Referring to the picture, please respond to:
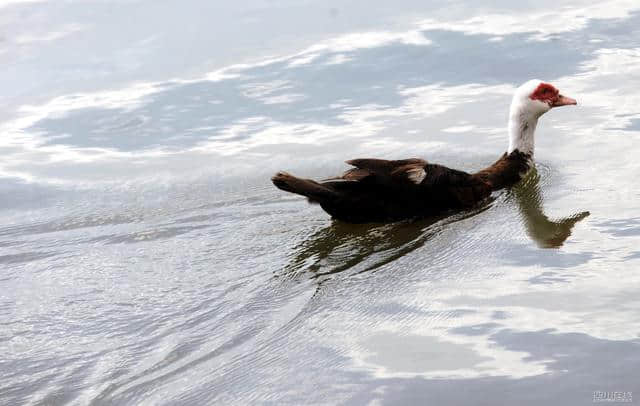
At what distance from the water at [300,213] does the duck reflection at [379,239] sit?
1.1 inches

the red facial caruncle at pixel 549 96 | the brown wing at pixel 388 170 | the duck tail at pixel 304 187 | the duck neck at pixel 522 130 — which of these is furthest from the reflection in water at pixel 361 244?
the red facial caruncle at pixel 549 96

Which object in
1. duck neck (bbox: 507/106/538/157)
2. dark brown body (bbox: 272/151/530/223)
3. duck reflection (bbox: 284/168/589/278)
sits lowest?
duck reflection (bbox: 284/168/589/278)

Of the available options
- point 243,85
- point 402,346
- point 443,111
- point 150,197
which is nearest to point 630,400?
point 402,346

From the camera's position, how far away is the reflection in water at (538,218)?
22.0 ft

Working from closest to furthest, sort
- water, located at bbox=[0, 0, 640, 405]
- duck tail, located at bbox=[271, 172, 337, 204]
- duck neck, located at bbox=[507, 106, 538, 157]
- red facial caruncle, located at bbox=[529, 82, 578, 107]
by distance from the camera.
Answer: water, located at bbox=[0, 0, 640, 405] < duck tail, located at bbox=[271, 172, 337, 204] < duck neck, located at bbox=[507, 106, 538, 157] < red facial caruncle, located at bbox=[529, 82, 578, 107]

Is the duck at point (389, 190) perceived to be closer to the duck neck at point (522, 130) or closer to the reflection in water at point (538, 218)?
the reflection in water at point (538, 218)

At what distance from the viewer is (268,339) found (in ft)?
17.9

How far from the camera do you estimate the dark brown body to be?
7496 millimetres

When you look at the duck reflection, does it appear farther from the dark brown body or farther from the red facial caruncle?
the red facial caruncle

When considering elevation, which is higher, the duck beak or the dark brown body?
the duck beak

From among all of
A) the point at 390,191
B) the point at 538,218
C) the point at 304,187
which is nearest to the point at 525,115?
the point at 538,218

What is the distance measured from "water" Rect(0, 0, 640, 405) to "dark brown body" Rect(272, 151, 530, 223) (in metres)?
0.14

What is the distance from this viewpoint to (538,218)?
7328mm

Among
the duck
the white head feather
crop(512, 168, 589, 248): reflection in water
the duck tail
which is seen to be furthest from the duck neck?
the duck tail
